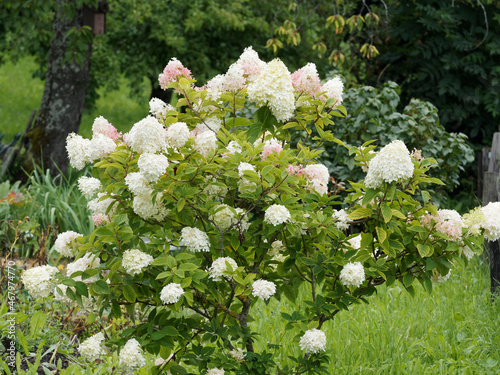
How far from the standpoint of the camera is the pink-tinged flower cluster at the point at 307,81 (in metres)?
2.43

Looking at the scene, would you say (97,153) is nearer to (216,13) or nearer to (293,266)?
(293,266)

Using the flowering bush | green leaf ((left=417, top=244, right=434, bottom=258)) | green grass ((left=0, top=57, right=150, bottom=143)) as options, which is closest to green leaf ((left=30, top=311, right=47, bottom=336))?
the flowering bush

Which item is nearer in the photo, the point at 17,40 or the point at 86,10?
the point at 86,10

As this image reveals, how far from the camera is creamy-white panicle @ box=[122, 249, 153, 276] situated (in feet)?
6.81

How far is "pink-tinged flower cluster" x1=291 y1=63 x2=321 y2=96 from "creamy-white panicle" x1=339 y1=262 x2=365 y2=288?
2.71 ft

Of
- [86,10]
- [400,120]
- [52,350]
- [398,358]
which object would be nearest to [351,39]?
[400,120]

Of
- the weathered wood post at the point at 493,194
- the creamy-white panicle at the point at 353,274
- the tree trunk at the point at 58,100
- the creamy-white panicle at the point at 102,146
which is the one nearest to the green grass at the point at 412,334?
the weathered wood post at the point at 493,194

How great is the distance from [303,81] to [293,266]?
854 mm

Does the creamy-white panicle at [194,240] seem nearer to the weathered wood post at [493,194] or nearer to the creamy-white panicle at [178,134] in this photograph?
the creamy-white panicle at [178,134]

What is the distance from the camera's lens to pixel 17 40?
30.7 ft

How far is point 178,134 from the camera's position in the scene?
7.11 feet

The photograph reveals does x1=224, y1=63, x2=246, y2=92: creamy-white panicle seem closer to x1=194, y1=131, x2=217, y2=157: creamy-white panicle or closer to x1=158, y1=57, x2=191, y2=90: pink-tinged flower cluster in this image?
x1=158, y1=57, x2=191, y2=90: pink-tinged flower cluster

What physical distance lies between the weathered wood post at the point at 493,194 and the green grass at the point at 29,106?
721cm

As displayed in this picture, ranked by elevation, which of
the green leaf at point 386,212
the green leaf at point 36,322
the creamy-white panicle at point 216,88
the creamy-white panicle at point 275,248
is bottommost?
the green leaf at point 36,322
